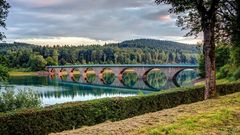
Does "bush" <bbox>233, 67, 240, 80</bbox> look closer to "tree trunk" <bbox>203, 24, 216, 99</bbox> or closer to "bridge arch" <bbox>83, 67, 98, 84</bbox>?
A: "tree trunk" <bbox>203, 24, 216, 99</bbox>

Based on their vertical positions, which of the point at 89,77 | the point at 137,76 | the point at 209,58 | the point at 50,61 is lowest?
the point at 89,77

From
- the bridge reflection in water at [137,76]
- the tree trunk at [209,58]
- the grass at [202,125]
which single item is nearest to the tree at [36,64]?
the bridge reflection in water at [137,76]

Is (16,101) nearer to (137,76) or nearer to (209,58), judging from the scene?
(209,58)

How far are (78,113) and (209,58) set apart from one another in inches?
292

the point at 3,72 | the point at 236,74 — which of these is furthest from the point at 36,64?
the point at 3,72

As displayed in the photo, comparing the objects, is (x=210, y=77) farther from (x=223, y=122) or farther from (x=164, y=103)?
(x=223, y=122)

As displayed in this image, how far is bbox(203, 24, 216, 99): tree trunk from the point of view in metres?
19.2

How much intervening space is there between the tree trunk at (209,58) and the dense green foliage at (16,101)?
14003 mm

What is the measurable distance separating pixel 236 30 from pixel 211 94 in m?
6.80

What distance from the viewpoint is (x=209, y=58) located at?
19203 millimetres

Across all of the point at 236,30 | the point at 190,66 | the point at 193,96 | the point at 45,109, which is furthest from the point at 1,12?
the point at 190,66

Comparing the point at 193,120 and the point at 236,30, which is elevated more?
the point at 236,30

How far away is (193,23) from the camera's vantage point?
71.8 ft

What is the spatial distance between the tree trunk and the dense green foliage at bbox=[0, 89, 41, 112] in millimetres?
14003
